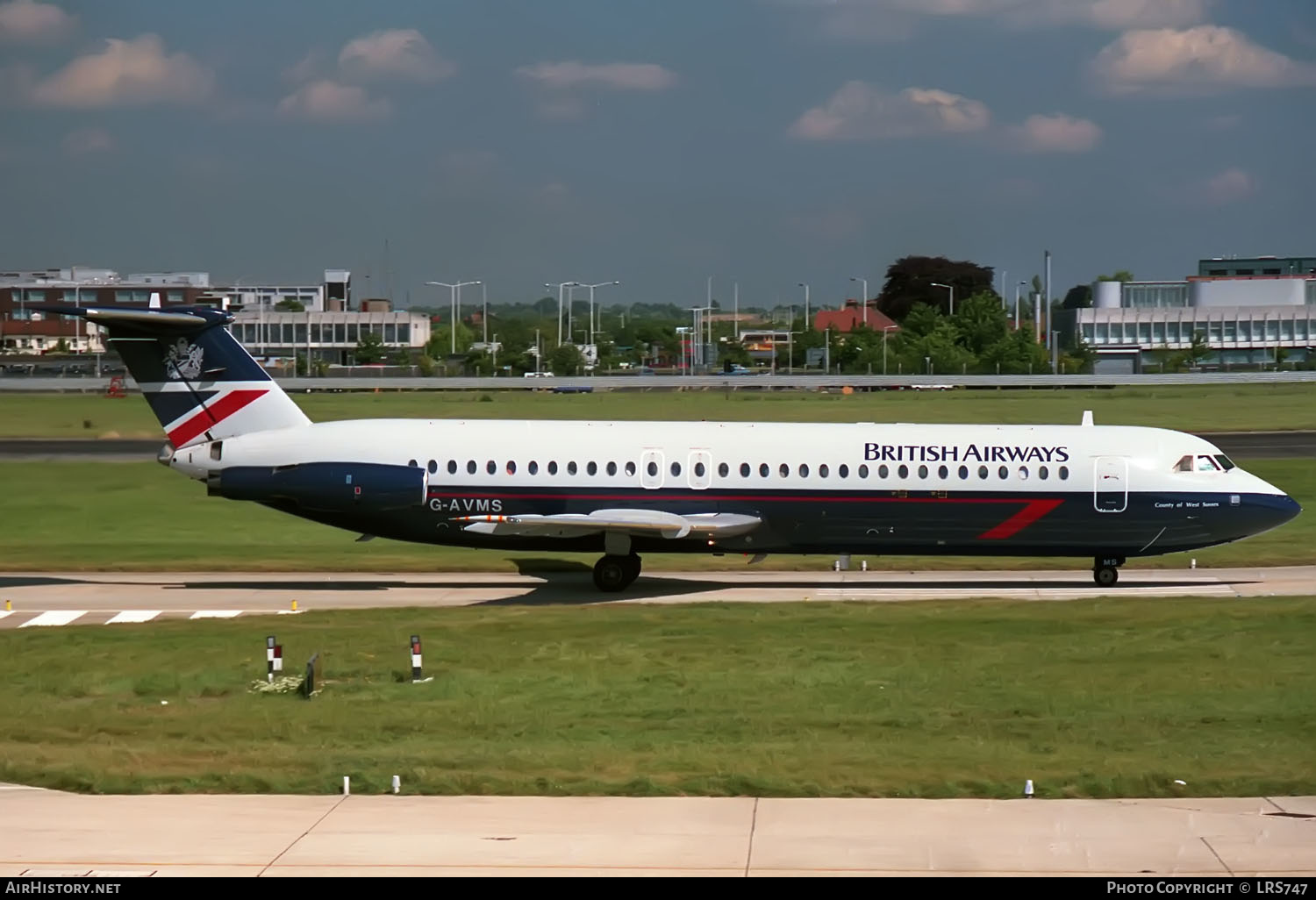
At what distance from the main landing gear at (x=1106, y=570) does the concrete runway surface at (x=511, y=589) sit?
0.30 metres

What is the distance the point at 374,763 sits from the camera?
1659 cm

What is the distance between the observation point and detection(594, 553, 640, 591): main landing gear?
30.8 metres

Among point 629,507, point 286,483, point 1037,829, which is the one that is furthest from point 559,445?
point 1037,829

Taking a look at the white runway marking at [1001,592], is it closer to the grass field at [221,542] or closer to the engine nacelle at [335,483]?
the grass field at [221,542]

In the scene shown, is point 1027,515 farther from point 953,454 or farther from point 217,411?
point 217,411

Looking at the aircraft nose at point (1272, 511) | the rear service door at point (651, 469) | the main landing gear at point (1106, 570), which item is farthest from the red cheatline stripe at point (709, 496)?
the aircraft nose at point (1272, 511)

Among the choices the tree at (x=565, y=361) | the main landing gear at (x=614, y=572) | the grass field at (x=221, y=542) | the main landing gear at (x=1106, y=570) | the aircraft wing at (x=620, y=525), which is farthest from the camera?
the tree at (x=565, y=361)

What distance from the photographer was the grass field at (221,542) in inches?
1391

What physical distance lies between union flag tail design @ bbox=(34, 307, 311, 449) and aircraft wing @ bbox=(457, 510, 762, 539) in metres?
4.86

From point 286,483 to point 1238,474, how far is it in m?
18.6

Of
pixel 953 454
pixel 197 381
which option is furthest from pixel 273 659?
pixel 953 454

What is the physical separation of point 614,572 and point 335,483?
562 cm

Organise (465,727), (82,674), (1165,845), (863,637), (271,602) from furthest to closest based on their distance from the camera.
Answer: (271,602)
(863,637)
(82,674)
(465,727)
(1165,845)

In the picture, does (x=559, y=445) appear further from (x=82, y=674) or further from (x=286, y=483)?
(x=82, y=674)
